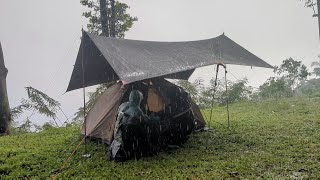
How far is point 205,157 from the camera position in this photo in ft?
18.5

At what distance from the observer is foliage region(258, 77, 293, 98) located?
14898 mm

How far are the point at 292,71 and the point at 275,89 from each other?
5.35ft

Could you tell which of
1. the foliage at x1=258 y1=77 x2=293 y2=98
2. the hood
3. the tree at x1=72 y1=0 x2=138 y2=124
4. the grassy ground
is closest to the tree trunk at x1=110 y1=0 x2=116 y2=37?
the tree at x1=72 y1=0 x2=138 y2=124

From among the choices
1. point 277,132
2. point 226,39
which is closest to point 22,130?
point 226,39

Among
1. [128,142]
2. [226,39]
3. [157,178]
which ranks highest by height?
[226,39]

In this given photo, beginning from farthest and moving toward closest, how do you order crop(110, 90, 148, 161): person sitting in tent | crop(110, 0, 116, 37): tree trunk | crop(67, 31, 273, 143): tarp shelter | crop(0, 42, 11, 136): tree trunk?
crop(110, 0, 116, 37): tree trunk < crop(0, 42, 11, 136): tree trunk < crop(67, 31, 273, 143): tarp shelter < crop(110, 90, 148, 161): person sitting in tent

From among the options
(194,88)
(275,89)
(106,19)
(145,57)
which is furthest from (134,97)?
(275,89)

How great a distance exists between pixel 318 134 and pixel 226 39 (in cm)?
321

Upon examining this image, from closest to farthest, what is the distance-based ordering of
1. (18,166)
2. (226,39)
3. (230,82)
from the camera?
(18,166), (226,39), (230,82)

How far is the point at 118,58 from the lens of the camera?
6023mm

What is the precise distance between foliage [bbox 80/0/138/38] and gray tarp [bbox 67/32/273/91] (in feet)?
18.7

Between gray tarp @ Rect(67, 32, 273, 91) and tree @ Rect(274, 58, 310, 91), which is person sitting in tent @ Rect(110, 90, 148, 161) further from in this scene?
tree @ Rect(274, 58, 310, 91)

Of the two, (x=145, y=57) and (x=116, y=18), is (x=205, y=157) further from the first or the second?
(x=116, y=18)

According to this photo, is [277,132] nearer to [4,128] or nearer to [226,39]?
[226,39]
